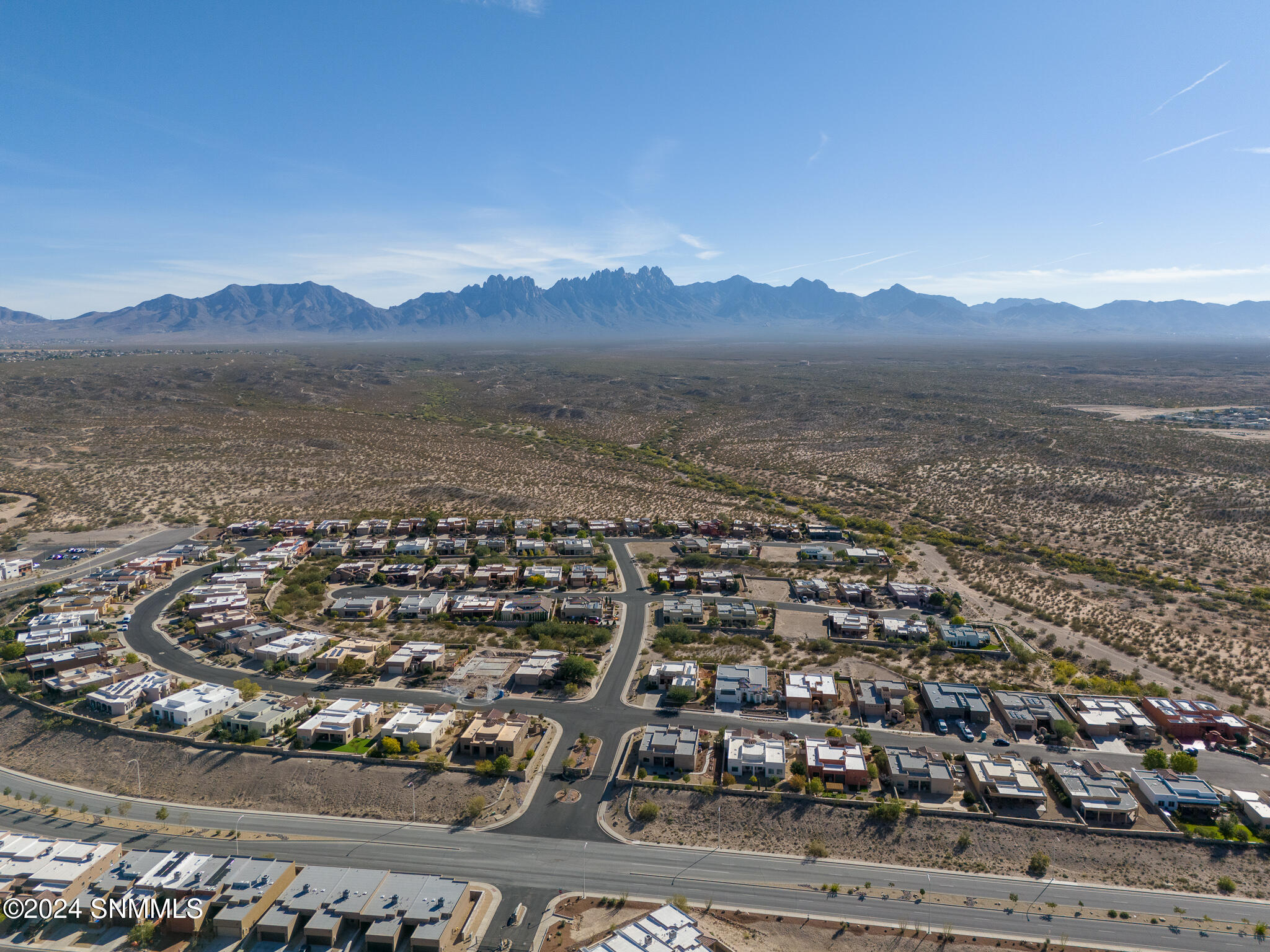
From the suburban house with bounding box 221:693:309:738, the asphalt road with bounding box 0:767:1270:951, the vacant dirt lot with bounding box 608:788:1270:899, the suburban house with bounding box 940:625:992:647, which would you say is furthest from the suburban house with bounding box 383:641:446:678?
the suburban house with bounding box 940:625:992:647

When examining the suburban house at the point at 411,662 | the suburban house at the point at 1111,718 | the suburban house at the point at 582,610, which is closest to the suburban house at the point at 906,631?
the suburban house at the point at 1111,718

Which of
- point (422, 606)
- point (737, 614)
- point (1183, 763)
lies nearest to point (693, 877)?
point (737, 614)

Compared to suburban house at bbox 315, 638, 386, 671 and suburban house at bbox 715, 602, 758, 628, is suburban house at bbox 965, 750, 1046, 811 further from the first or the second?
suburban house at bbox 315, 638, 386, 671

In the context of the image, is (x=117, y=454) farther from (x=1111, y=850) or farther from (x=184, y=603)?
(x=1111, y=850)

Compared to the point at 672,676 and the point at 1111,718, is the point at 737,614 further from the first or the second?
the point at 1111,718

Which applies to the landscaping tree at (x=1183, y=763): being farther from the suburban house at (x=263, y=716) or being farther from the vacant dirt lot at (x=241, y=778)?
the suburban house at (x=263, y=716)
